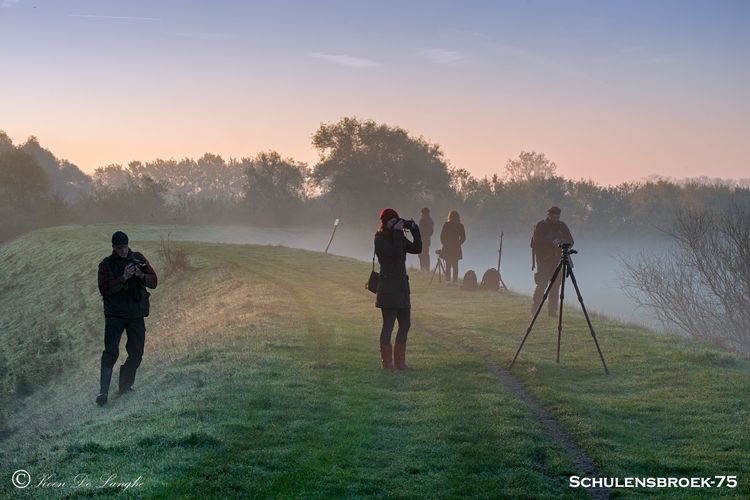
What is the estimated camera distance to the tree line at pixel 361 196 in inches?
3019

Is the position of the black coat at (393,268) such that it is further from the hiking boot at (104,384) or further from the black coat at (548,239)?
the black coat at (548,239)

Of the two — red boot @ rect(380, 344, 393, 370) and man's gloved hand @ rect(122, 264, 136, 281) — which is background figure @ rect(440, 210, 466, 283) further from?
man's gloved hand @ rect(122, 264, 136, 281)

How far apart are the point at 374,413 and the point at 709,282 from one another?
76.6 ft

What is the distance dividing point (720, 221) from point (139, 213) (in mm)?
64034

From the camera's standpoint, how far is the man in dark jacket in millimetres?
12734

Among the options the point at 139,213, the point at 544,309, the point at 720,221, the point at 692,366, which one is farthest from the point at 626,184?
the point at 692,366

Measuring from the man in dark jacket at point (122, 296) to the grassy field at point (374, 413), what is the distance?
0.82 meters

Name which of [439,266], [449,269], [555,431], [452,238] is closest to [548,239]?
[452,238]

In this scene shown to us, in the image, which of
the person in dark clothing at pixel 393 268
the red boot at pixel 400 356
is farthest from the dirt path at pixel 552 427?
the person in dark clothing at pixel 393 268

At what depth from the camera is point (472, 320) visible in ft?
62.6

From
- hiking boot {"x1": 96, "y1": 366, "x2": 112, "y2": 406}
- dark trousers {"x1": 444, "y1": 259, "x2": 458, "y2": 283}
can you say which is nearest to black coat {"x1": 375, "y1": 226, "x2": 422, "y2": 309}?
hiking boot {"x1": 96, "y1": 366, "x2": 112, "y2": 406}

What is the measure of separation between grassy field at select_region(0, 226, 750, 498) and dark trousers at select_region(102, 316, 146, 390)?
1.61ft

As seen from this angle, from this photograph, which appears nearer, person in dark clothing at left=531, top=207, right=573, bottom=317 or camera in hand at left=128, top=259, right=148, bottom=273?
camera in hand at left=128, top=259, right=148, bottom=273

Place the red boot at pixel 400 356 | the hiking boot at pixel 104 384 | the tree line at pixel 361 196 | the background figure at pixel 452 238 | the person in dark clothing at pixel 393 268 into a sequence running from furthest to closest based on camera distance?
1. the tree line at pixel 361 196
2. the background figure at pixel 452 238
3. the hiking boot at pixel 104 384
4. the red boot at pixel 400 356
5. the person in dark clothing at pixel 393 268
